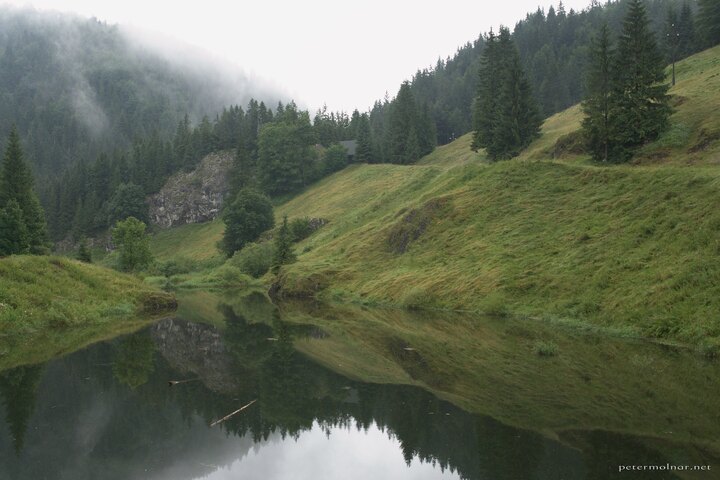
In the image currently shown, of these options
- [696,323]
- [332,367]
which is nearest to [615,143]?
[696,323]

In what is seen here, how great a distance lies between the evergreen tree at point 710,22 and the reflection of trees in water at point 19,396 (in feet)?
422

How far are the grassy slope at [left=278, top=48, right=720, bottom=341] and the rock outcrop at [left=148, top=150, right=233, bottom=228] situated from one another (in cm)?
8237

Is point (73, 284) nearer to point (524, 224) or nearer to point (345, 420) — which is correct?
point (345, 420)

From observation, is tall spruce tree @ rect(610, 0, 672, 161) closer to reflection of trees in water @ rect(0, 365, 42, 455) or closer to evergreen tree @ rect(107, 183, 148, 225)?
reflection of trees in water @ rect(0, 365, 42, 455)

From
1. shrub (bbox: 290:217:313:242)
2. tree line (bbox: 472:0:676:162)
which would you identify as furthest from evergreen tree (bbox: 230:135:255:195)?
tree line (bbox: 472:0:676:162)

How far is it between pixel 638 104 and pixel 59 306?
54.4 m

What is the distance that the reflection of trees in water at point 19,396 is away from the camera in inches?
457

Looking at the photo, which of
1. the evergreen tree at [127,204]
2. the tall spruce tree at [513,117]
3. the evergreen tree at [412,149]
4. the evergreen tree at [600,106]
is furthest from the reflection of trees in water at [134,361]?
the evergreen tree at [127,204]

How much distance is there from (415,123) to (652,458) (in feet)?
421

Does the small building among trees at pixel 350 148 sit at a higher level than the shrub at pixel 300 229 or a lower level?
higher

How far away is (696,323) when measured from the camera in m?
22.6

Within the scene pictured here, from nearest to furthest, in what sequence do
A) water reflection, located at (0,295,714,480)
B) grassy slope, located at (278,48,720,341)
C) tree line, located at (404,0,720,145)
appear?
1. water reflection, located at (0,295,714,480)
2. grassy slope, located at (278,48,720,341)
3. tree line, located at (404,0,720,145)

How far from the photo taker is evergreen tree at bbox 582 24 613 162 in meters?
54.6

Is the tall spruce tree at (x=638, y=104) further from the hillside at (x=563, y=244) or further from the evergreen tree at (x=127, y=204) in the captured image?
the evergreen tree at (x=127, y=204)
